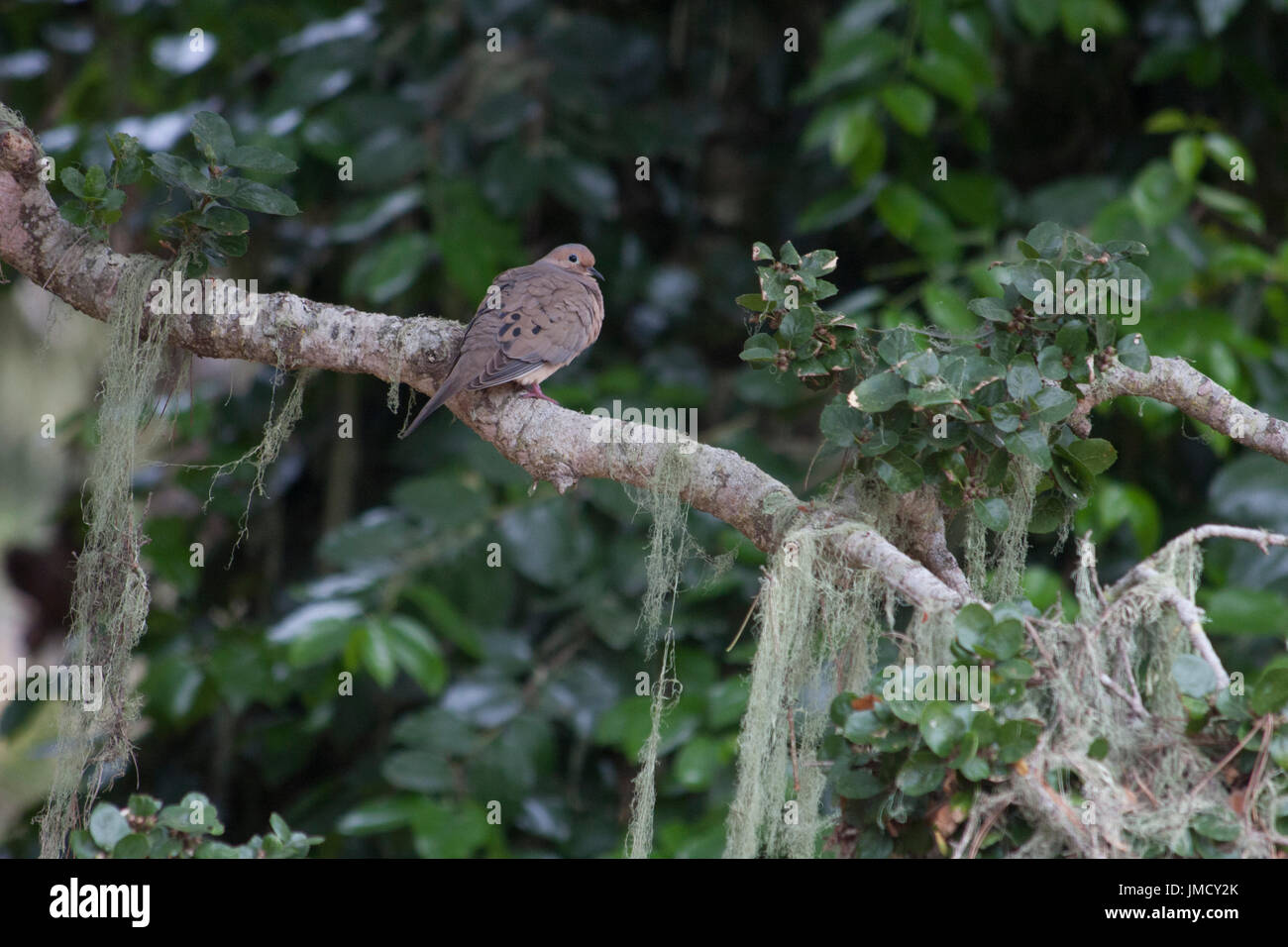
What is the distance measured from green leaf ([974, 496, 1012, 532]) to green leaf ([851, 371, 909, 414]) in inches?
7.6

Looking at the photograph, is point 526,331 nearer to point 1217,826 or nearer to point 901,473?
point 901,473

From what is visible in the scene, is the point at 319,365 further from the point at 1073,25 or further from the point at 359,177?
the point at 1073,25

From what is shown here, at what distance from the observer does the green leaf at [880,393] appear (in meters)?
1.69

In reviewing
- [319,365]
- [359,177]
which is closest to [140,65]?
[359,177]

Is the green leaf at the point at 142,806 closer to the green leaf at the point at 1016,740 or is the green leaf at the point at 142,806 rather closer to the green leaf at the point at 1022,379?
the green leaf at the point at 1016,740

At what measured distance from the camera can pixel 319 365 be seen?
2061 mm

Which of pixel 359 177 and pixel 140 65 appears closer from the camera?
pixel 359 177

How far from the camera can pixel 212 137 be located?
196 centimetres

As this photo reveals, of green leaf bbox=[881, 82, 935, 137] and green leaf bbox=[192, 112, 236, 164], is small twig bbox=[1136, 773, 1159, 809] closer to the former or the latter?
green leaf bbox=[192, 112, 236, 164]

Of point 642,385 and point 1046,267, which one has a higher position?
point 642,385

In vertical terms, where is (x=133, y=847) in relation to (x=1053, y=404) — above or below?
below

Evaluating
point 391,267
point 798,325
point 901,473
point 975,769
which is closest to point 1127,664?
point 975,769

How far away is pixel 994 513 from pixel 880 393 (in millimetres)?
236
